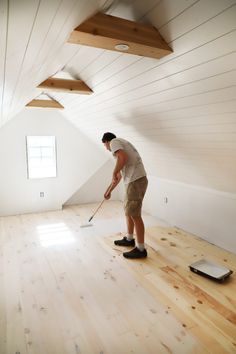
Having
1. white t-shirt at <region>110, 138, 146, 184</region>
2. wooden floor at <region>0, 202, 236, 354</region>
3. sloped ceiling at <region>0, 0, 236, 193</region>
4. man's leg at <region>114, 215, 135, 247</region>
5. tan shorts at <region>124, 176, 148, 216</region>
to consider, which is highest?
sloped ceiling at <region>0, 0, 236, 193</region>

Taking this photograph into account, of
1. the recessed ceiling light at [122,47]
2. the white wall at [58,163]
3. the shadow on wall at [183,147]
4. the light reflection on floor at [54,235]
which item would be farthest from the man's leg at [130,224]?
the white wall at [58,163]

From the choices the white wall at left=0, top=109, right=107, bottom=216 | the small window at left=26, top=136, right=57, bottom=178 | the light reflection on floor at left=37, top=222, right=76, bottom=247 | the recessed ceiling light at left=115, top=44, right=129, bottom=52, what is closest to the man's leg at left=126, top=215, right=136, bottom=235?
the light reflection on floor at left=37, top=222, right=76, bottom=247

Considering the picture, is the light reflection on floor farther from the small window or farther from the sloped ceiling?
the sloped ceiling

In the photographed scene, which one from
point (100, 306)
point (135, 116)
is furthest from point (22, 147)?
point (100, 306)

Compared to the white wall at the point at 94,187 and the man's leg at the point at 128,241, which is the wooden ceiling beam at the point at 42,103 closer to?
the white wall at the point at 94,187

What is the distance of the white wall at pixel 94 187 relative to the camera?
5.12 meters

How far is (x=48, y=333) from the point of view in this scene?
1.67m

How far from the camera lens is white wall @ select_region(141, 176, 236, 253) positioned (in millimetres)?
2844

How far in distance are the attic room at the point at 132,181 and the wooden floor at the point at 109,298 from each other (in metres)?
0.01

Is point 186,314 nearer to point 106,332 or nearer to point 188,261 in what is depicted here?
point 106,332

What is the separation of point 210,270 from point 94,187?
3227 mm

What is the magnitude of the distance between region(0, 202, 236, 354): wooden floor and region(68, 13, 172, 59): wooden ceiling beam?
174 centimetres

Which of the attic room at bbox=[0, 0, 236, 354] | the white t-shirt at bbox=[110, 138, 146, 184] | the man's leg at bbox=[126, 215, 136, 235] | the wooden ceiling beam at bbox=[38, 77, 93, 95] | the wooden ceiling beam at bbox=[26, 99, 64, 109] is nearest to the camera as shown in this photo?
the attic room at bbox=[0, 0, 236, 354]

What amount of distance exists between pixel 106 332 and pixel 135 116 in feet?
6.37
